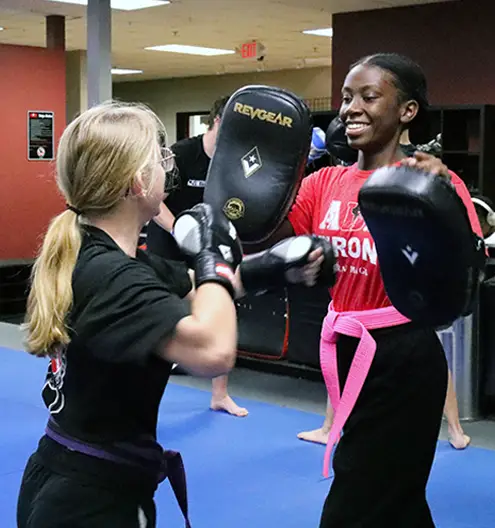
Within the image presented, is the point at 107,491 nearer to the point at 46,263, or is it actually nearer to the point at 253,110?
the point at 46,263

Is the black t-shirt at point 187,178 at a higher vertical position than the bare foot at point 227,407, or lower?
higher

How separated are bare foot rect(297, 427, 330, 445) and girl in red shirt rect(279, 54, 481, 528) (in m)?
1.57

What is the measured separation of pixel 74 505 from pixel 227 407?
260 cm

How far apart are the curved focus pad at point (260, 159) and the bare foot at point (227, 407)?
182cm

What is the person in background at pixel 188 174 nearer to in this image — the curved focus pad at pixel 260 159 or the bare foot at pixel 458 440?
the bare foot at pixel 458 440

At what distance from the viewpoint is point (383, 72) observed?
6.72 feet

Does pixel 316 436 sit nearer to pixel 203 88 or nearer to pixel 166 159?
→ pixel 166 159

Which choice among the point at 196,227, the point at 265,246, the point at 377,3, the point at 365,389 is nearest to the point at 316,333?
the point at 265,246

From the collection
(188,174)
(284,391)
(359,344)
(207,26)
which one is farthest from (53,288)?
(207,26)

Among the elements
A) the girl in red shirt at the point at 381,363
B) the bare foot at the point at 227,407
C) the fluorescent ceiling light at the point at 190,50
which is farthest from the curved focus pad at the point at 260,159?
the fluorescent ceiling light at the point at 190,50

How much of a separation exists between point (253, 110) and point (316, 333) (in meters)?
2.30

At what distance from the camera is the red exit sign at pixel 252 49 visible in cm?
1028

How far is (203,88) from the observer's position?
1470 centimetres

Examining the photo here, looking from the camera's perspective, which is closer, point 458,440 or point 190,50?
point 458,440
